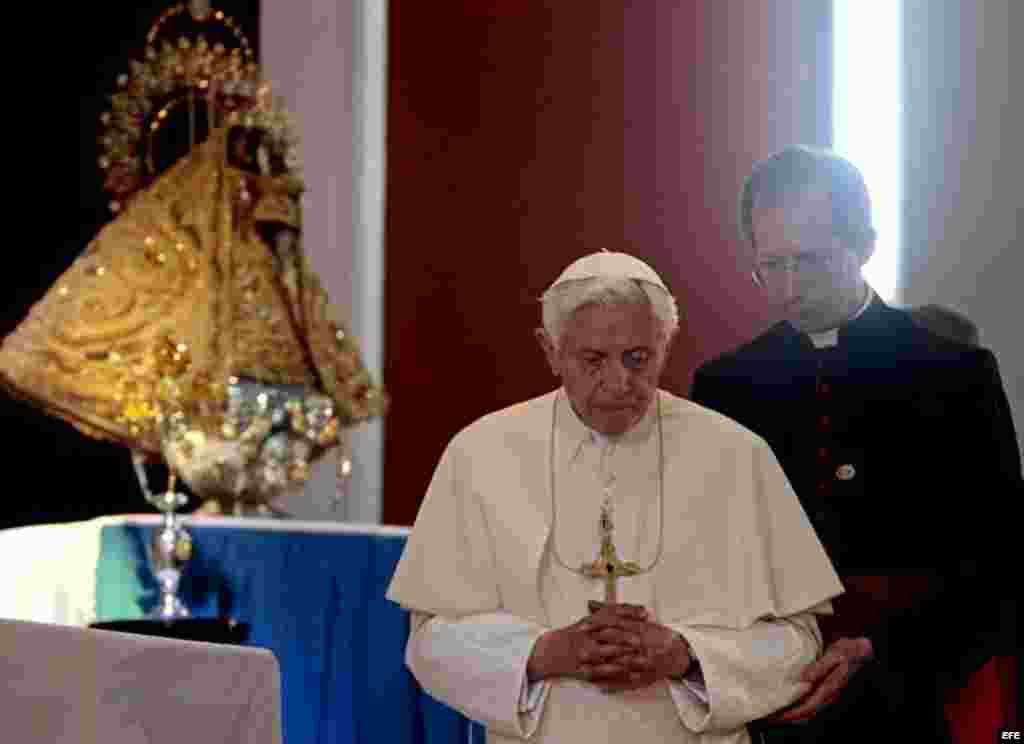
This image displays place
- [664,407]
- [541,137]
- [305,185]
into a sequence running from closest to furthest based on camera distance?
[664,407], [541,137], [305,185]

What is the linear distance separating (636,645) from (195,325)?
19.0 feet

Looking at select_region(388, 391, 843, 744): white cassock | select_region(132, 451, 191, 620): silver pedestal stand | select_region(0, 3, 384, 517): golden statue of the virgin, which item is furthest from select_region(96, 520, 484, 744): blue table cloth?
select_region(388, 391, 843, 744): white cassock

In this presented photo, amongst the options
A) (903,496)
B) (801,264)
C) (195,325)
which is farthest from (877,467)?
(195,325)

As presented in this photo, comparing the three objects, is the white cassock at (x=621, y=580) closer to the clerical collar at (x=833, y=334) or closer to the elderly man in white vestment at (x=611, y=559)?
the elderly man in white vestment at (x=611, y=559)

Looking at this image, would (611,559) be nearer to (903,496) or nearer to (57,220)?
(903,496)

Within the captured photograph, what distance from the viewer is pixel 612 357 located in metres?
3.20

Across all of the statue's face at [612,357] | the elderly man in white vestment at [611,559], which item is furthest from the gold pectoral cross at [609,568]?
the statue's face at [612,357]

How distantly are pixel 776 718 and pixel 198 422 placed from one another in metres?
5.28

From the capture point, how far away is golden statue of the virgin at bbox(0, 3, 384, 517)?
27.2ft

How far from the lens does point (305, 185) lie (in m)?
9.88

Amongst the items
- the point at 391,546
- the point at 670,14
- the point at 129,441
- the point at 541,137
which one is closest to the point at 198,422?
the point at 129,441

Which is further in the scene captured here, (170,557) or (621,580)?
(170,557)

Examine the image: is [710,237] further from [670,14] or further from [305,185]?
[305,185]

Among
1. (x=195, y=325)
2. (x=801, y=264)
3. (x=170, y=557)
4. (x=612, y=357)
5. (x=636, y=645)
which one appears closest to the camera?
(x=636, y=645)
